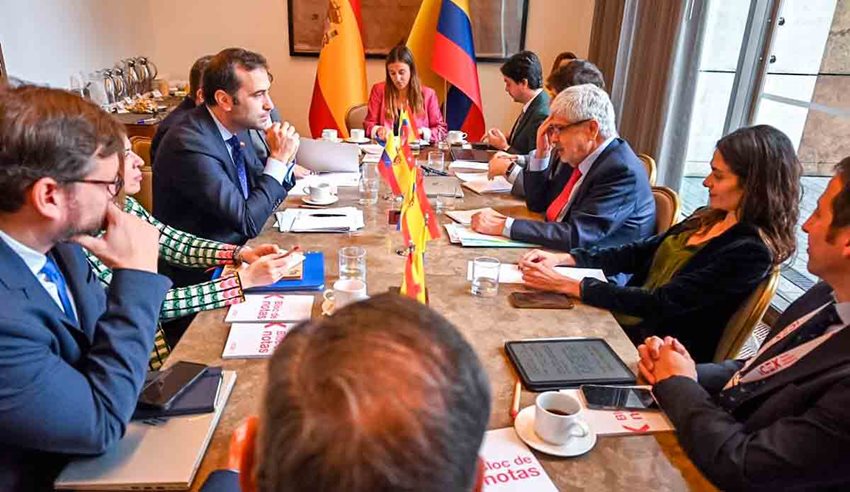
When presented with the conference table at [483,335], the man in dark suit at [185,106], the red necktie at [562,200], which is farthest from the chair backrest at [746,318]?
the man in dark suit at [185,106]

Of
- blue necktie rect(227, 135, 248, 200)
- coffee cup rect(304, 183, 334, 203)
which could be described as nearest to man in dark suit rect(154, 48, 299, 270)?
blue necktie rect(227, 135, 248, 200)

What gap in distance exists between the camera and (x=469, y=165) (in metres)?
2.95

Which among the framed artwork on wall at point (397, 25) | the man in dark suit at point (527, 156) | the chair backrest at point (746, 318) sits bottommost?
the chair backrest at point (746, 318)

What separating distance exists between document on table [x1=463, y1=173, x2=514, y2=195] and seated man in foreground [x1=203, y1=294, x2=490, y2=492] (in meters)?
2.09

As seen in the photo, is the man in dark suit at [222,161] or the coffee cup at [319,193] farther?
the coffee cup at [319,193]

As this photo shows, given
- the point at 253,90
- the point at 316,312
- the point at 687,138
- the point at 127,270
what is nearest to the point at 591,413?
the point at 316,312

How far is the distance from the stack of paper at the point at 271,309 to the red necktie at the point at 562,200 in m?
1.09

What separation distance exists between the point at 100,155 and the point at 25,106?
0.40ft

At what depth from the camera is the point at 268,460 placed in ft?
1.51

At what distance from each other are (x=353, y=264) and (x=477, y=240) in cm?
51

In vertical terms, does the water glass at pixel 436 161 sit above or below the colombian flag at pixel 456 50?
below

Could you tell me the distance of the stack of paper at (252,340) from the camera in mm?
1220

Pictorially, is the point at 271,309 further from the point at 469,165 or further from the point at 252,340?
the point at 469,165

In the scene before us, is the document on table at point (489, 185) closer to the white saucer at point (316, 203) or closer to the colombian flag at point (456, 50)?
the white saucer at point (316, 203)
